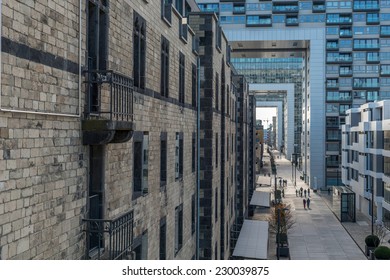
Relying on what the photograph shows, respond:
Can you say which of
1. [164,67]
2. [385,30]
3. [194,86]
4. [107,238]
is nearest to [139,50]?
[164,67]

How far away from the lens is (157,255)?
1516cm

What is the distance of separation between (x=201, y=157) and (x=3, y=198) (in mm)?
17069

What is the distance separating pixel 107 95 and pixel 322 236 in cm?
3635

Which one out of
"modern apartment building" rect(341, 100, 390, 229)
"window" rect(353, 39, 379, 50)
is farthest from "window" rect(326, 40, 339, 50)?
"modern apartment building" rect(341, 100, 390, 229)

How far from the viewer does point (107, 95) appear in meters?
10.2

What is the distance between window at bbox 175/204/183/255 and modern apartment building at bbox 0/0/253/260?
8 cm

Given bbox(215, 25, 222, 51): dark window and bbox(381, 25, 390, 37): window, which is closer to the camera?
bbox(215, 25, 222, 51): dark window

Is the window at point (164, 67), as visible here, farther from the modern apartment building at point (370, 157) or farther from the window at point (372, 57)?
the window at point (372, 57)

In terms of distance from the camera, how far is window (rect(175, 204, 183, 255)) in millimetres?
17891

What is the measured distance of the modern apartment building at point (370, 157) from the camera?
46.7 m

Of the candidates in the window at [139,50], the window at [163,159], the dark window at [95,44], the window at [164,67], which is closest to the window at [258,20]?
the window at [164,67]

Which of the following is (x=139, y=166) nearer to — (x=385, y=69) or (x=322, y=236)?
(x=322, y=236)

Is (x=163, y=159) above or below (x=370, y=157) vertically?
above

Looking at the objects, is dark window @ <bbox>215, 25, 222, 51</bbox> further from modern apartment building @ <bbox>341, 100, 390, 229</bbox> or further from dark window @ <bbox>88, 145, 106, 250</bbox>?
modern apartment building @ <bbox>341, 100, 390, 229</bbox>
